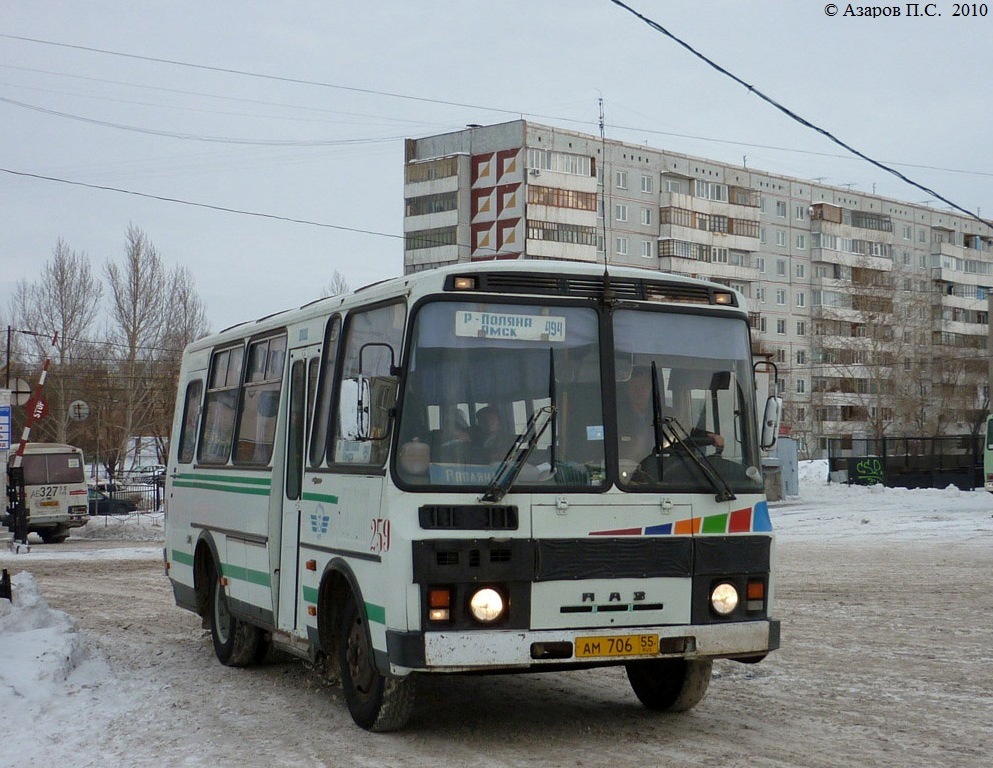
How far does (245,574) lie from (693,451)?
424cm

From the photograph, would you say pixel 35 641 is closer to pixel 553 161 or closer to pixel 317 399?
pixel 317 399

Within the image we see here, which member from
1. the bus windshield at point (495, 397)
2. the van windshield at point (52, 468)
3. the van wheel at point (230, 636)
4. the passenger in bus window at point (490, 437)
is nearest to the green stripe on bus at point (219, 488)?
the van wheel at point (230, 636)

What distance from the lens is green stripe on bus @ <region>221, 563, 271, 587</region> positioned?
10281 mm

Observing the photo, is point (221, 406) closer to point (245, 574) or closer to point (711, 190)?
point (245, 574)

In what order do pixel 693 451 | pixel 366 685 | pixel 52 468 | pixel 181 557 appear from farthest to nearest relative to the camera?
pixel 52 468, pixel 181 557, pixel 366 685, pixel 693 451

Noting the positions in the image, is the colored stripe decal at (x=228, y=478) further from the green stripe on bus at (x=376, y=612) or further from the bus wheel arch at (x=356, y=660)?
the green stripe on bus at (x=376, y=612)

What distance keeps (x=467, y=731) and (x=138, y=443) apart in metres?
69.0

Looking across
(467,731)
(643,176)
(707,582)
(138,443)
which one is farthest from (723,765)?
(643,176)

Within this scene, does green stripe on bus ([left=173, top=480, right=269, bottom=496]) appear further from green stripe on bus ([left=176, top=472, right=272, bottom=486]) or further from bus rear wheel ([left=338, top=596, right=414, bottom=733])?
bus rear wheel ([left=338, top=596, right=414, bottom=733])

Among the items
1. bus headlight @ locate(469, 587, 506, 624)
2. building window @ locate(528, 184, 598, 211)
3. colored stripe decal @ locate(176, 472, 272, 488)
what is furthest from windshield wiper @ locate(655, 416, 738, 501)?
building window @ locate(528, 184, 598, 211)

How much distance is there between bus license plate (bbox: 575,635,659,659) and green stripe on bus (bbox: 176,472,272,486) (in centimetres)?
337

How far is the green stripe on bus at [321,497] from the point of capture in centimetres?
878

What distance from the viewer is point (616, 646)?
7.75 metres

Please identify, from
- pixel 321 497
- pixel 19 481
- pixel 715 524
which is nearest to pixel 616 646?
pixel 715 524
